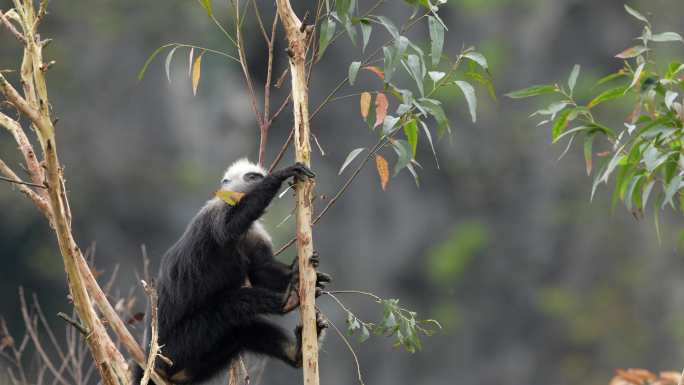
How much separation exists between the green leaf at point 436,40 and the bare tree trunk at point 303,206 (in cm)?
46

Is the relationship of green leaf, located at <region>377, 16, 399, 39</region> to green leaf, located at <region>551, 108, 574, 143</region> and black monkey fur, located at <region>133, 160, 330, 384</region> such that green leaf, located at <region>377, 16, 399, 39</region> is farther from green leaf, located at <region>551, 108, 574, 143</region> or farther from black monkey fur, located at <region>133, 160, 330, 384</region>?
black monkey fur, located at <region>133, 160, 330, 384</region>

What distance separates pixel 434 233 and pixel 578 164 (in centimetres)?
308

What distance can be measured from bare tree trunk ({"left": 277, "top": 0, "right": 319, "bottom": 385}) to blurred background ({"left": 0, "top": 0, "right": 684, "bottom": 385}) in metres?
13.3

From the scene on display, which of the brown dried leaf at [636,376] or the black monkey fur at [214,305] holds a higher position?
the black monkey fur at [214,305]

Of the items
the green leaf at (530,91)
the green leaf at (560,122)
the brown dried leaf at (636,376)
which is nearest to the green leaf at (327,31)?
the green leaf at (530,91)

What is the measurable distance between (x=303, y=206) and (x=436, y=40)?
77cm

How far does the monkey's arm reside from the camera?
385 cm

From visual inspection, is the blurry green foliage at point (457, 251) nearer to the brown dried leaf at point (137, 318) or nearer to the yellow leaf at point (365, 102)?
the brown dried leaf at point (137, 318)

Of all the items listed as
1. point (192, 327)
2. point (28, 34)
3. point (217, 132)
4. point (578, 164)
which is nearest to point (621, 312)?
point (578, 164)

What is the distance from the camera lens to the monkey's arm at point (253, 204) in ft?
12.6

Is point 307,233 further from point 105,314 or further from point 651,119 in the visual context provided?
point 651,119

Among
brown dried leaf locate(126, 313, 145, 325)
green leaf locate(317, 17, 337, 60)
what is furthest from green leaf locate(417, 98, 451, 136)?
brown dried leaf locate(126, 313, 145, 325)

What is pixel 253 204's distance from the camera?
159 inches

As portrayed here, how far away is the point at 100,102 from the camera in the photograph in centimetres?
1778
